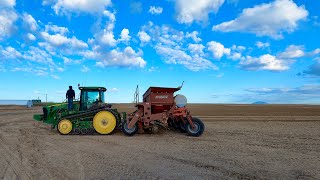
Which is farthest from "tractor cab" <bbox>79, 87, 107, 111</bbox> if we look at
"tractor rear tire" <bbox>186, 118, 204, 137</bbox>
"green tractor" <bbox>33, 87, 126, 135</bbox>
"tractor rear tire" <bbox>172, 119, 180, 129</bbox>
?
"tractor rear tire" <bbox>186, 118, 204, 137</bbox>

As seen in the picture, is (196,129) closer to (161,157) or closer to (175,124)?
(175,124)

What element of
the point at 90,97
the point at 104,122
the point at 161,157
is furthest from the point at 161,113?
the point at 161,157

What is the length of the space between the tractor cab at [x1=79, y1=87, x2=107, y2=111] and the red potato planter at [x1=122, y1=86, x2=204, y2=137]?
223 centimetres

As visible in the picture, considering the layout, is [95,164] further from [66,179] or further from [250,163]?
[250,163]

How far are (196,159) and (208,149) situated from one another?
1950 millimetres

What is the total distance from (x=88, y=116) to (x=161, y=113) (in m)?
3.73

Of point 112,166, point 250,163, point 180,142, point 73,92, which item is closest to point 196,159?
point 250,163

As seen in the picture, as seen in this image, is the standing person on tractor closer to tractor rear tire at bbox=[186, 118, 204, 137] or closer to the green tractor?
the green tractor

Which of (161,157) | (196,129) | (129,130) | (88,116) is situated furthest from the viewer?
(88,116)

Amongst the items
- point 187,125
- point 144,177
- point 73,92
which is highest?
point 73,92

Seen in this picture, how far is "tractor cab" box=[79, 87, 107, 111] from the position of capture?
1747 cm

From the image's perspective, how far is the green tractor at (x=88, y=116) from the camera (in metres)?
16.7

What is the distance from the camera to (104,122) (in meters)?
16.7

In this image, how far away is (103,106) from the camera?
17.5 meters
